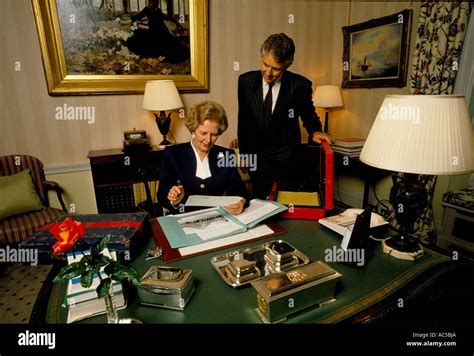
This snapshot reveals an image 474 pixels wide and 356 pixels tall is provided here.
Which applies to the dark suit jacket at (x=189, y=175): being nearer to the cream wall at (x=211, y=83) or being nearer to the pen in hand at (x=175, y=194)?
the pen in hand at (x=175, y=194)

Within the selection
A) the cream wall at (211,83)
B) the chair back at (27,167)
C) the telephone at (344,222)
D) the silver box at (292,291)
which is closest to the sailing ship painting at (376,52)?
the cream wall at (211,83)

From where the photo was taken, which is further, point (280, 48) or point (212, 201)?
point (280, 48)

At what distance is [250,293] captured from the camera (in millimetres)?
961

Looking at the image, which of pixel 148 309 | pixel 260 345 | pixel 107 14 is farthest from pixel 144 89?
pixel 260 345

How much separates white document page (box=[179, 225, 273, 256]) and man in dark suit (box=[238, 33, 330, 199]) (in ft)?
3.67

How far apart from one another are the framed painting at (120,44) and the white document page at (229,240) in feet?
8.72

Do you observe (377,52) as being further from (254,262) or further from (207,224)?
(254,262)

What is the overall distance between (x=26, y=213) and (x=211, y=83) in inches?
96.3

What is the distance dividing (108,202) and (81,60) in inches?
60.2

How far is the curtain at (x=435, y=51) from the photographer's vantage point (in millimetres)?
2744

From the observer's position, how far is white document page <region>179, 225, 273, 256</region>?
4.02 feet

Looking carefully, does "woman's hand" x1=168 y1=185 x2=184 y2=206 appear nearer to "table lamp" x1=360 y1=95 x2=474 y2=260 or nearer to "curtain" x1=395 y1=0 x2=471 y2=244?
"table lamp" x1=360 y1=95 x2=474 y2=260

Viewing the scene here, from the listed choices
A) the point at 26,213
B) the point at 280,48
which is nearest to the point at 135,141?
the point at 26,213

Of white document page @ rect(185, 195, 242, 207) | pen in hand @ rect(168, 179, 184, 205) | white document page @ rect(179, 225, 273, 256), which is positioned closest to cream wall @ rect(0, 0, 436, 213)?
pen in hand @ rect(168, 179, 184, 205)
